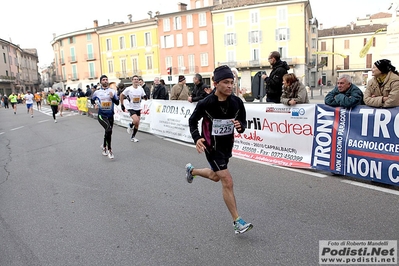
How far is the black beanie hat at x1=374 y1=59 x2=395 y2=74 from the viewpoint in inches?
222

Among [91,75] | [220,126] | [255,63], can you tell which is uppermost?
[255,63]

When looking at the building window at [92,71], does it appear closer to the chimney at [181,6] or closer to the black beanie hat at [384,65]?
the chimney at [181,6]

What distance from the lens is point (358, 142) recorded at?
19.1ft

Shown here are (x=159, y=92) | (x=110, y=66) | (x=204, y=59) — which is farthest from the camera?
(x=110, y=66)

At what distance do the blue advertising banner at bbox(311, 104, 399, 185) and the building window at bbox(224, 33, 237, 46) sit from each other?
46639 mm

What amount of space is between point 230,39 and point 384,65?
47.4m

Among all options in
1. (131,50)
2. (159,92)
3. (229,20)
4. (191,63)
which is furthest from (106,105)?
(131,50)

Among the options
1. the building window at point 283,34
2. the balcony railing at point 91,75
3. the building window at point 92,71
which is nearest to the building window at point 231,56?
the building window at point 283,34

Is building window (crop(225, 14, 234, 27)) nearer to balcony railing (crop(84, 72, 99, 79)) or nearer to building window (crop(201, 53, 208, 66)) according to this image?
building window (crop(201, 53, 208, 66))

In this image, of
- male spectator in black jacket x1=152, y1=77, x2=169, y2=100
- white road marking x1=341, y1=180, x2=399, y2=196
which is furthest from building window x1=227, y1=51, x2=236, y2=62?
white road marking x1=341, y1=180, x2=399, y2=196

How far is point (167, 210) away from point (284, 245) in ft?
5.83

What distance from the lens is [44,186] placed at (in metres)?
6.28

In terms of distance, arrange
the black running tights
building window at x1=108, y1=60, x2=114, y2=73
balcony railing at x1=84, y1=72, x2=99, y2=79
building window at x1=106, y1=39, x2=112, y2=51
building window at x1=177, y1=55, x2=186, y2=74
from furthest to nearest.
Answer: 1. balcony railing at x1=84, y1=72, x2=99, y2=79
2. building window at x1=108, y1=60, x2=114, y2=73
3. building window at x1=106, y1=39, x2=112, y2=51
4. building window at x1=177, y1=55, x2=186, y2=74
5. the black running tights

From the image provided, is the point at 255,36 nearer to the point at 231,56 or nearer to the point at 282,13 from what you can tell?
the point at 231,56
